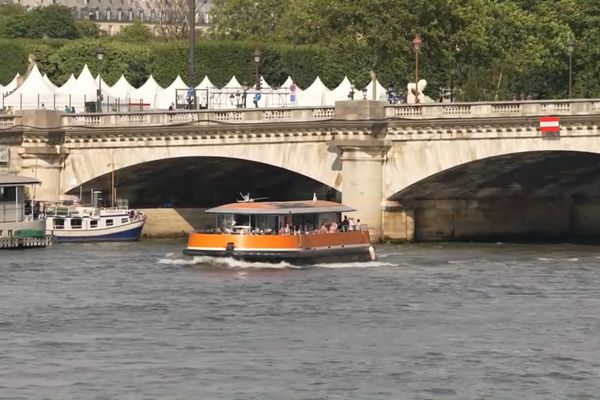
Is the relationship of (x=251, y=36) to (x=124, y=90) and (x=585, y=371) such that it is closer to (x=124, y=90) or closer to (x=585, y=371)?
(x=124, y=90)

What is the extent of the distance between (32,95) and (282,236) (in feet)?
105

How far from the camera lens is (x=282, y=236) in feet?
252

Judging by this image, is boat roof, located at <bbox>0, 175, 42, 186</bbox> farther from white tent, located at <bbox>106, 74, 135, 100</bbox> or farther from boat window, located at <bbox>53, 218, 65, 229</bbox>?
white tent, located at <bbox>106, 74, 135, 100</bbox>

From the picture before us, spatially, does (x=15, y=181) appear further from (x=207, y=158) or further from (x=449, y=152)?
(x=449, y=152)

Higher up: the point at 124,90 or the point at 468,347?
the point at 124,90

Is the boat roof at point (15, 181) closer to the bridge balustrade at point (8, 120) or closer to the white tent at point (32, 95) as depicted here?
the bridge balustrade at point (8, 120)

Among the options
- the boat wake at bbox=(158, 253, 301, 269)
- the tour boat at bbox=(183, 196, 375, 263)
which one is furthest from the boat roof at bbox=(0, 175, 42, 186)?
the boat wake at bbox=(158, 253, 301, 269)

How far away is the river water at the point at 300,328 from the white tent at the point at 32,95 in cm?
2383

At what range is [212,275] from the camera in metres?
73.8

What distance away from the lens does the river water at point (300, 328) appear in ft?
168

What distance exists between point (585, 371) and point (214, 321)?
40.9 ft

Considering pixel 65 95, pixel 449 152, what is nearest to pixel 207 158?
pixel 449 152

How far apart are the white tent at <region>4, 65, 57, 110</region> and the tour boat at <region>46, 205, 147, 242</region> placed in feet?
45.7

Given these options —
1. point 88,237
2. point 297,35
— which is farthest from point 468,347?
point 297,35
